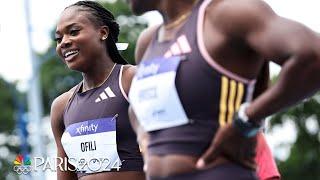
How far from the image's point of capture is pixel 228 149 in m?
4.12

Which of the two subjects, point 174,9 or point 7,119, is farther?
point 7,119

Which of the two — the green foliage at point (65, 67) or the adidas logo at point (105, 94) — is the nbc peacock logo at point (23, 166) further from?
the green foliage at point (65, 67)

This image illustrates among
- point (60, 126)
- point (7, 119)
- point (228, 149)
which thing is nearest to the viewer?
point (228, 149)

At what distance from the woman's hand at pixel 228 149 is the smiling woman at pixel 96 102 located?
2144 millimetres

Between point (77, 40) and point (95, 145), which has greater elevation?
point (77, 40)

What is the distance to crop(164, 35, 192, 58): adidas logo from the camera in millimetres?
4258

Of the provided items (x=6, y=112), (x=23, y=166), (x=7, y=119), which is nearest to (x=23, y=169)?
(x=23, y=166)

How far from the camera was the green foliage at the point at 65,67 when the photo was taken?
42.2m

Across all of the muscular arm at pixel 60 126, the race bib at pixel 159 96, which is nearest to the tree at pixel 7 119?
the muscular arm at pixel 60 126

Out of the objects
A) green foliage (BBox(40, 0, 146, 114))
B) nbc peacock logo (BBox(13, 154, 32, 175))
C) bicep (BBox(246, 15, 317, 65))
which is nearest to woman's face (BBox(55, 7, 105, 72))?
nbc peacock logo (BBox(13, 154, 32, 175))

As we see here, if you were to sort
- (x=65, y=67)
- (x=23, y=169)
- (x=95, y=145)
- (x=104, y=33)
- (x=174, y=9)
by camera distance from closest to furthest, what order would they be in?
(x=174, y=9) → (x=95, y=145) → (x=104, y=33) → (x=23, y=169) → (x=65, y=67)

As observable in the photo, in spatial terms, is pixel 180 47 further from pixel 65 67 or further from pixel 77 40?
pixel 65 67

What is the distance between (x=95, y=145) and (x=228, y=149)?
2.34 m

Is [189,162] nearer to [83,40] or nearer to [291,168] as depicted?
[83,40]
